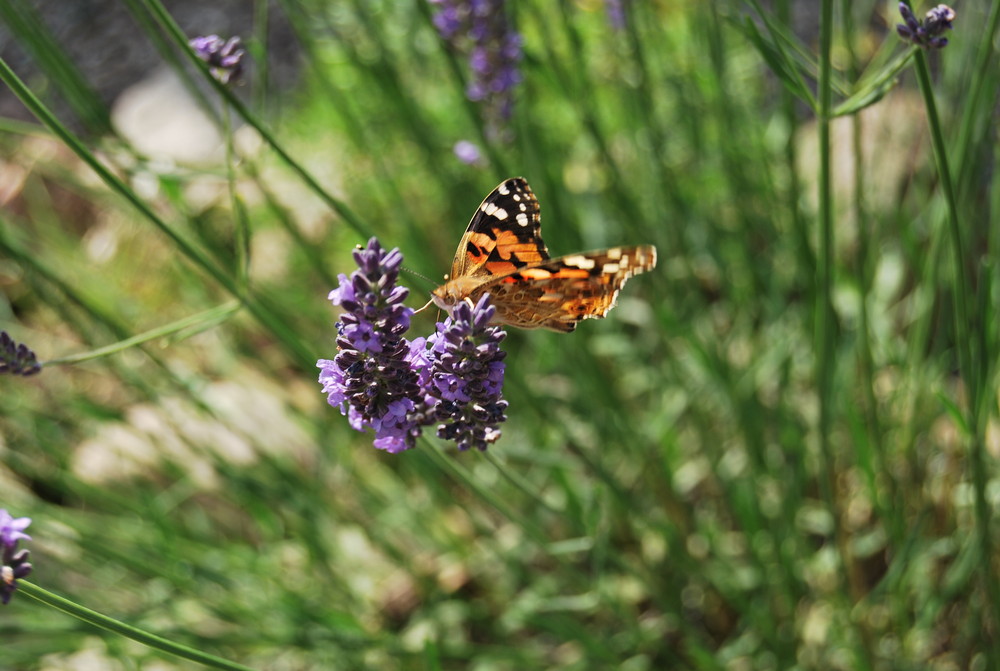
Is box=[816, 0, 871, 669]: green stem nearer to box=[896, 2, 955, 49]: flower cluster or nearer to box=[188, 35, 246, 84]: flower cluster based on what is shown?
box=[896, 2, 955, 49]: flower cluster

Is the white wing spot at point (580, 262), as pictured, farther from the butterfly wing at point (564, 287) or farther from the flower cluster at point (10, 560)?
the flower cluster at point (10, 560)

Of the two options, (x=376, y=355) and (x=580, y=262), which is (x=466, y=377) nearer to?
(x=376, y=355)

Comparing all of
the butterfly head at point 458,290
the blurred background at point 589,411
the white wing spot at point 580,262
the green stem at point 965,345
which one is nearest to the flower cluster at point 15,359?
the blurred background at point 589,411

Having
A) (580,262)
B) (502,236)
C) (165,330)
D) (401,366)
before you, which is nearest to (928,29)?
(580,262)

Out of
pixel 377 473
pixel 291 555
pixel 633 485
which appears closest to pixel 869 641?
pixel 633 485

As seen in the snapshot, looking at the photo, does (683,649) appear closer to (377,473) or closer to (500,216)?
(377,473)

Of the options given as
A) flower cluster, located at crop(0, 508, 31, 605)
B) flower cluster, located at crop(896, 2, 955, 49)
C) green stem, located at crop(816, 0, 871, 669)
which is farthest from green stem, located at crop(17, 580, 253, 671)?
flower cluster, located at crop(896, 2, 955, 49)
